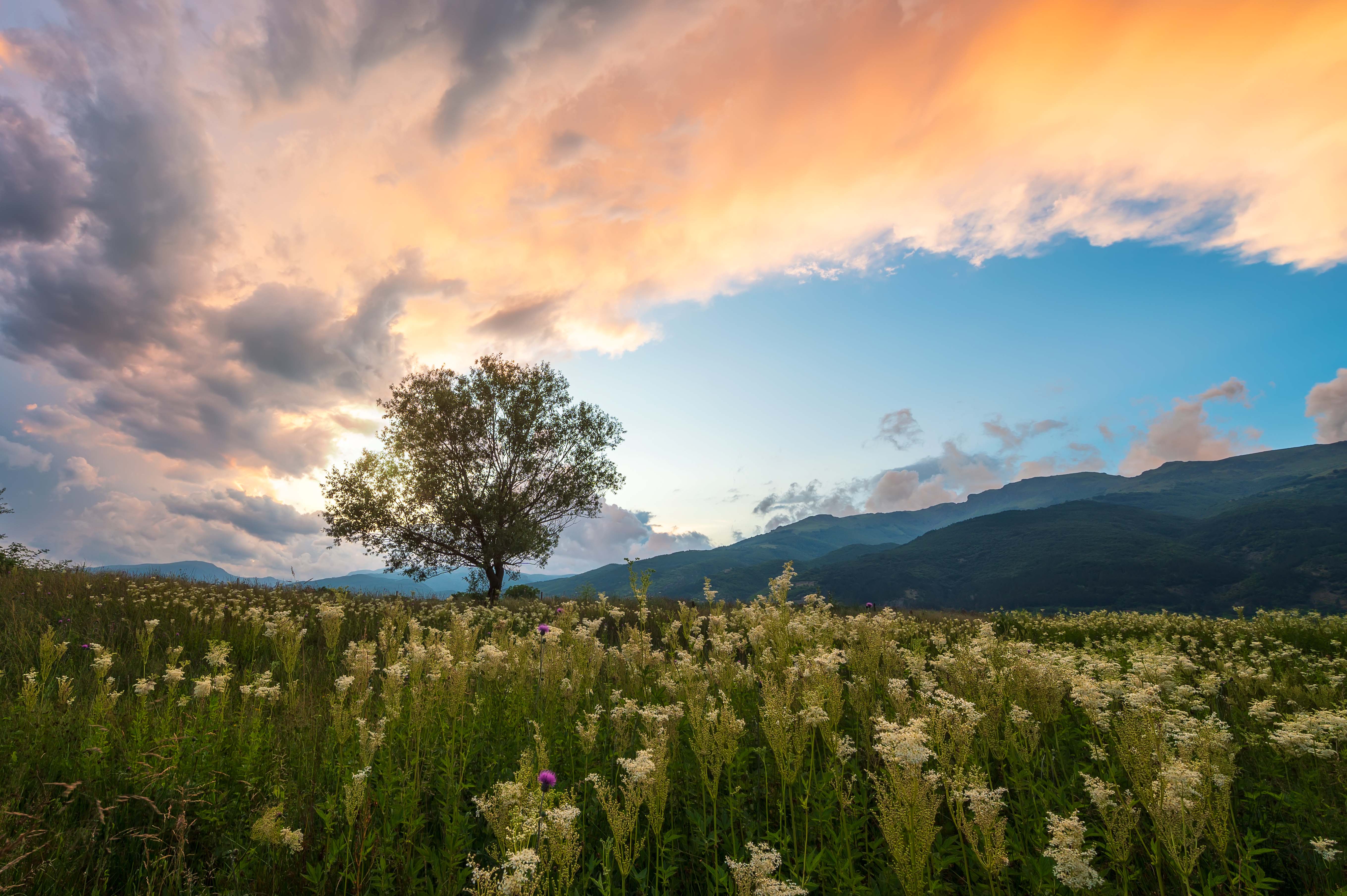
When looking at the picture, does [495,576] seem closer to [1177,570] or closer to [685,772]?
[685,772]

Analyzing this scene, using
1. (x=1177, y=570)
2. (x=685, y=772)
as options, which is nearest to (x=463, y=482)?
(x=685, y=772)

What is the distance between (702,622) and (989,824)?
7.99m

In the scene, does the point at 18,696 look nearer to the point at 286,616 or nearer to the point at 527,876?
the point at 286,616

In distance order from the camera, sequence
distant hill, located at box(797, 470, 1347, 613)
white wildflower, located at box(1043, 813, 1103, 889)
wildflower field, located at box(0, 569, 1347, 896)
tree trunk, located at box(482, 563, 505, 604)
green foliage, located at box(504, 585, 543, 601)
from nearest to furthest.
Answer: white wildflower, located at box(1043, 813, 1103, 889) → wildflower field, located at box(0, 569, 1347, 896) → green foliage, located at box(504, 585, 543, 601) → tree trunk, located at box(482, 563, 505, 604) → distant hill, located at box(797, 470, 1347, 613)

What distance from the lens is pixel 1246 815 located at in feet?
15.0

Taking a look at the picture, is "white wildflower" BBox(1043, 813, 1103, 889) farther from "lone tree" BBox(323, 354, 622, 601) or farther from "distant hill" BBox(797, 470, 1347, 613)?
"distant hill" BBox(797, 470, 1347, 613)

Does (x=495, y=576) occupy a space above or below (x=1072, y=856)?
above

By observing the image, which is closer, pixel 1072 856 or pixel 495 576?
pixel 1072 856

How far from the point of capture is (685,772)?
503cm

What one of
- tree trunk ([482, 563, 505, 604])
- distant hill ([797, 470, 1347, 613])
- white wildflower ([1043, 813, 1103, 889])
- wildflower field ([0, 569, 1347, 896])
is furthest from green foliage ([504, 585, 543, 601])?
distant hill ([797, 470, 1347, 613])

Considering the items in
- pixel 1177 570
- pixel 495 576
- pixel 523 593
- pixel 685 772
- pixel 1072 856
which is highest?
pixel 495 576

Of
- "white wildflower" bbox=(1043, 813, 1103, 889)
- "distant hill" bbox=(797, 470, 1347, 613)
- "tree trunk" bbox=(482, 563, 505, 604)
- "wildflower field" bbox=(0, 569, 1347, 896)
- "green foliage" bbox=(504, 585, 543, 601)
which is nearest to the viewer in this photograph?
"white wildflower" bbox=(1043, 813, 1103, 889)

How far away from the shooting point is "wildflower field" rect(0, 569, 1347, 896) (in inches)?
129

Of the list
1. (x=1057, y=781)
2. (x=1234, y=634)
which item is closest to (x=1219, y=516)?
(x=1234, y=634)
